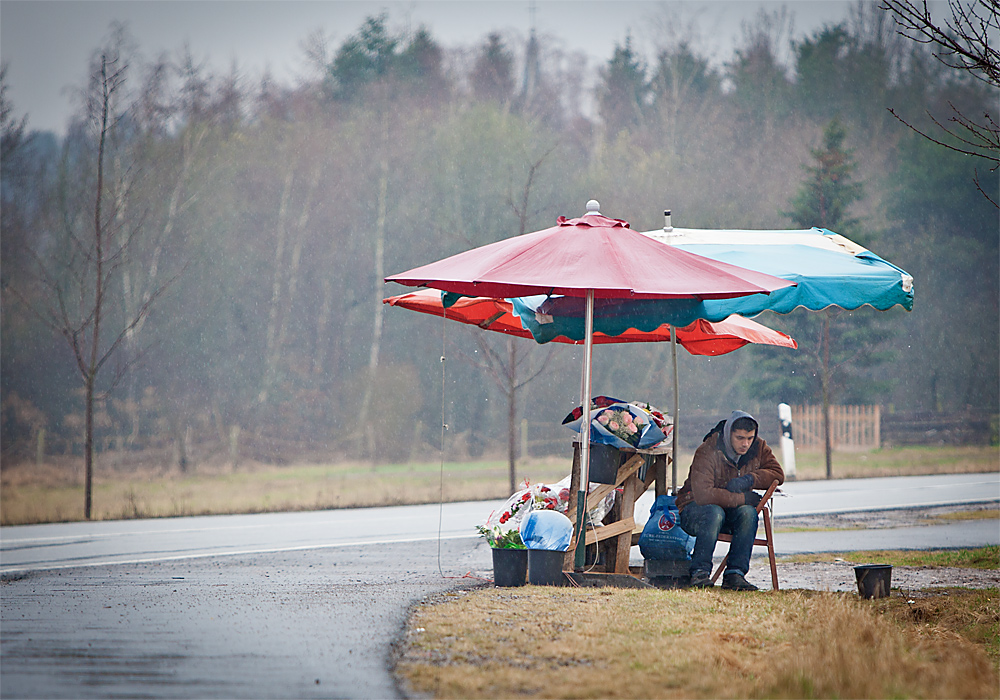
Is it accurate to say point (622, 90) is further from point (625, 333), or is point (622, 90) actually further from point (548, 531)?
point (548, 531)

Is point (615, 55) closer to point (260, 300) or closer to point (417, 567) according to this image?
point (260, 300)

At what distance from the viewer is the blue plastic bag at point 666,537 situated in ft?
25.2

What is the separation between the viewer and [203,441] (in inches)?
1359

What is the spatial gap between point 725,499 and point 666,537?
58 cm

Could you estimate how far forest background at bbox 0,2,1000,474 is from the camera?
33.6 m

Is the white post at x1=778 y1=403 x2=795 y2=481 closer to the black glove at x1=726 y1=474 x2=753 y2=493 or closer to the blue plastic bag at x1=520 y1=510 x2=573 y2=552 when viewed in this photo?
the black glove at x1=726 y1=474 x2=753 y2=493

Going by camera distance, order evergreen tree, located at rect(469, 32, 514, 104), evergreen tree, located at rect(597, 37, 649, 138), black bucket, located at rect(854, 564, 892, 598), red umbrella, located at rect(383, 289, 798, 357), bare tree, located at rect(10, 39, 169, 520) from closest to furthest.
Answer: black bucket, located at rect(854, 564, 892, 598), red umbrella, located at rect(383, 289, 798, 357), bare tree, located at rect(10, 39, 169, 520), evergreen tree, located at rect(469, 32, 514, 104), evergreen tree, located at rect(597, 37, 649, 138)

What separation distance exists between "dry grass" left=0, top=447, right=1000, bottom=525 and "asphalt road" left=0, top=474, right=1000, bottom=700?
4.46m

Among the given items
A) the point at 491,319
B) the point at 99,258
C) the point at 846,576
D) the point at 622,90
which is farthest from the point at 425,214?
the point at 846,576

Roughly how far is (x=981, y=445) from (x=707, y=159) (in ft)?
49.2

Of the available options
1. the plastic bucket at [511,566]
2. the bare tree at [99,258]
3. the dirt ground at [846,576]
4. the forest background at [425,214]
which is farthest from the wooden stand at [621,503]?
the forest background at [425,214]

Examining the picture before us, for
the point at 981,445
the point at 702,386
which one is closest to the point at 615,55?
the point at 702,386

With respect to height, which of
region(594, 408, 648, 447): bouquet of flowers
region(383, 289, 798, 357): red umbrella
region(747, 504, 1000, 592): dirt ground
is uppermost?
region(383, 289, 798, 357): red umbrella

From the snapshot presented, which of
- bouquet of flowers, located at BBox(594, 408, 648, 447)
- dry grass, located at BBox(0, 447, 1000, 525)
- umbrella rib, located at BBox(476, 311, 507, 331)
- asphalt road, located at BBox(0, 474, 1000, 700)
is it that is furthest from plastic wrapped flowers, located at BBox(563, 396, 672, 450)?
dry grass, located at BBox(0, 447, 1000, 525)
